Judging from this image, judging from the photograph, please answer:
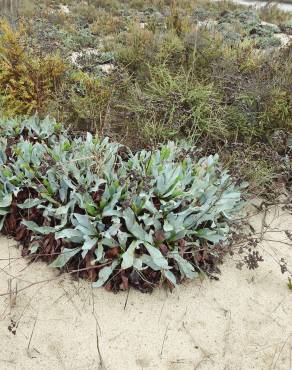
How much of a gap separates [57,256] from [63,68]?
9.03 ft

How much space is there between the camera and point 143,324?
113 inches

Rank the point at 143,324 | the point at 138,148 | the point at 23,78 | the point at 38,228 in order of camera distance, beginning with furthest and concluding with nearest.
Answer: the point at 23,78 < the point at 138,148 < the point at 38,228 < the point at 143,324

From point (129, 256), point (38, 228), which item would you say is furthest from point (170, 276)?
point (38, 228)

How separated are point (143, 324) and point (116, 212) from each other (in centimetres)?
81

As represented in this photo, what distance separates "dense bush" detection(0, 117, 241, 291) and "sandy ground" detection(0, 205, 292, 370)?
5.9 inches

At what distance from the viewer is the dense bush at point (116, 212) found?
3.00 meters

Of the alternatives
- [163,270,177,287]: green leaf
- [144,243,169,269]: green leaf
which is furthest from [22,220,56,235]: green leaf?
[163,270,177,287]: green leaf

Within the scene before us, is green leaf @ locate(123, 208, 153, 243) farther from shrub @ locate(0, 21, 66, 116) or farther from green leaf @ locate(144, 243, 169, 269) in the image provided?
shrub @ locate(0, 21, 66, 116)

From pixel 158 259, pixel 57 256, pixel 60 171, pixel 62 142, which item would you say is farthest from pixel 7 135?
pixel 158 259

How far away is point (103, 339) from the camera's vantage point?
275cm

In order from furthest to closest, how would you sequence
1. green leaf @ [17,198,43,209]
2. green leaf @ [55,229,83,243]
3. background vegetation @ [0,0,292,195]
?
background vegetation @ [0,0,292,195] < green leaf @ [17,198,43,209] < green leaf @ [55,229,83,243]

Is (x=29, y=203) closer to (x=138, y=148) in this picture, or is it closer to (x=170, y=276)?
(x=170, y=276)

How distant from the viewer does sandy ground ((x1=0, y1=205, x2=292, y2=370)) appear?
2.65 meters

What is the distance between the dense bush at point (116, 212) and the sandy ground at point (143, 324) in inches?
5.9
